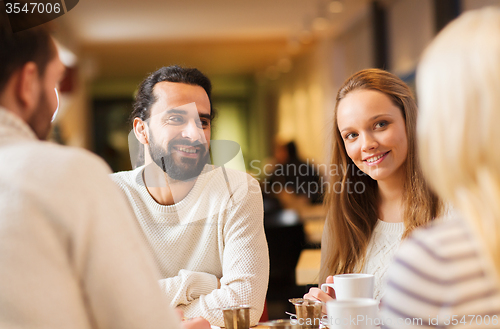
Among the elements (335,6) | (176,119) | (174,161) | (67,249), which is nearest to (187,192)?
(174,161)

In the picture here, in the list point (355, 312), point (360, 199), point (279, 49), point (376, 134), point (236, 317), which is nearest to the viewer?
point (355, 312)

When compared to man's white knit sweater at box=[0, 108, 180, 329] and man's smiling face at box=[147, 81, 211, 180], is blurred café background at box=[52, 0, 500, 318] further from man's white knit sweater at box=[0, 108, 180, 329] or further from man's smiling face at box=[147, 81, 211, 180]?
man's white knit sweater at box=[0, 108, 180, 329]

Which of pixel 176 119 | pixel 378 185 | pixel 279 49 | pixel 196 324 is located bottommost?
pixel 196 324

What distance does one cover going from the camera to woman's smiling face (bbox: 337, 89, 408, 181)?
51.6 inches

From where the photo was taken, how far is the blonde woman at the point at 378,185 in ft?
4.29

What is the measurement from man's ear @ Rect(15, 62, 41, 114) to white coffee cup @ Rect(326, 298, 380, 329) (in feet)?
1.86

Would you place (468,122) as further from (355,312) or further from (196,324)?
(196,324)

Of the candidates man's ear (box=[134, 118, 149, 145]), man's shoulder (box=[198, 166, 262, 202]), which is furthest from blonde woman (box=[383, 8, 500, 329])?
man's ear (box=[134, 118, 149, 145])

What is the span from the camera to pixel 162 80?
4.50ft

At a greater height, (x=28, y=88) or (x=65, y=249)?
(x=28, y=88)

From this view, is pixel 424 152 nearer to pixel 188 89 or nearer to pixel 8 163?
pixel 8 163

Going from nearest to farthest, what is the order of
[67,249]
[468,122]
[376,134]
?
1. [468,122]
2. [67,249]
3. [376,134]

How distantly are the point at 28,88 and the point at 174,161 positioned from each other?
65 centimetres

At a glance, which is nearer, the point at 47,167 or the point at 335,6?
the point at 47,167
